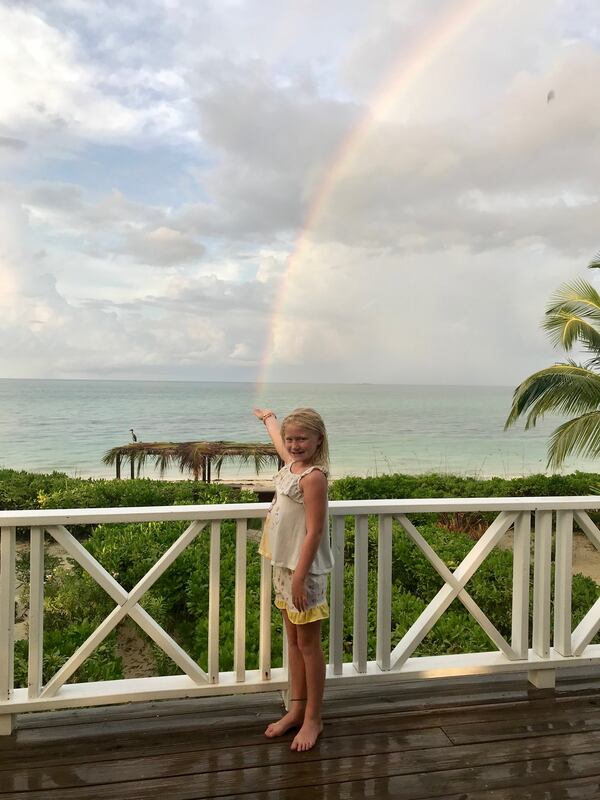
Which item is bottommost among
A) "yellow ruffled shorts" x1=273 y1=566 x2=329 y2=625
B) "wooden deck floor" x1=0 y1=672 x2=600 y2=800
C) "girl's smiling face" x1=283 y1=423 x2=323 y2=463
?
"wooden deck floor" x1=0 y1=672 x2=600 y2=800

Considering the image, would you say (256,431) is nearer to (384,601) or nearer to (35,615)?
(384,601)

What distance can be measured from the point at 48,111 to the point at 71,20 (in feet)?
58.0

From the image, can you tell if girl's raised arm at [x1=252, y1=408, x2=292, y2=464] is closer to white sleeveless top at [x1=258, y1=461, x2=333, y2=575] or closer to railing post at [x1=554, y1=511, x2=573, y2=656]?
white sleeveless top at [x1=258, y1=461, x2=333, y2=575]

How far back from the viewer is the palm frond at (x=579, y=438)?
800 centimetres

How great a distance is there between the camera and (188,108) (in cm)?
3119

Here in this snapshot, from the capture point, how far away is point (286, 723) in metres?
2.15

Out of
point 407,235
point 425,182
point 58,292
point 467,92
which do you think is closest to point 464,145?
point 467,92

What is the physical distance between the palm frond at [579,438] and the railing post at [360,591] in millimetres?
6609

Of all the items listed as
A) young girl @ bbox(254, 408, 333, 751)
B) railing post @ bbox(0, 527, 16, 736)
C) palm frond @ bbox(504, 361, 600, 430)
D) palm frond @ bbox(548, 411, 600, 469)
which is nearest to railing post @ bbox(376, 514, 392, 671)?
young girl @ bbox(254, 408, 333, 751)

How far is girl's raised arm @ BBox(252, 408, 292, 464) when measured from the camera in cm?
223

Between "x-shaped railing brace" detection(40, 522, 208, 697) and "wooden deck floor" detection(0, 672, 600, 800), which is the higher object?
"x-shaped railing brace" detection(40, 522, 208, 697)

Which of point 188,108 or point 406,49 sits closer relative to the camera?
point 406,49

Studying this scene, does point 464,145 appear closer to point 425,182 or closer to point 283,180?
point 425,182

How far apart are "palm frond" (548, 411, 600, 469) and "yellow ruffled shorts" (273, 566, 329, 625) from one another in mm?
7017
